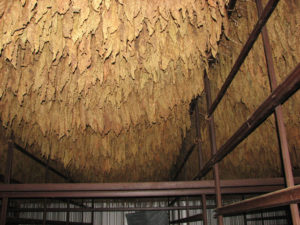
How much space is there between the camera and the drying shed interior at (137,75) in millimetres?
2744

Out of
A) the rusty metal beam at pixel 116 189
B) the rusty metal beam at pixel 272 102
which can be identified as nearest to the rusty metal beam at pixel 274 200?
the rusty metal beam at pixel 272 102

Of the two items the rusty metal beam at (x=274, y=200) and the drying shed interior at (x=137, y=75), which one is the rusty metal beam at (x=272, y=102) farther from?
the rusty metal beam at (x=274, y=200)

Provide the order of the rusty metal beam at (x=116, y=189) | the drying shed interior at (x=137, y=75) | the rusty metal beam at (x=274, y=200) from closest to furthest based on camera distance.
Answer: the rusty metal beam at (x=274, y=200), the drying shed interior at (x=137, y=75), the rusty metal beam at (x=116, y=189)

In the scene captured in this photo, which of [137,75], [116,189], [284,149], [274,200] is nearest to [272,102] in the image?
[284,149]

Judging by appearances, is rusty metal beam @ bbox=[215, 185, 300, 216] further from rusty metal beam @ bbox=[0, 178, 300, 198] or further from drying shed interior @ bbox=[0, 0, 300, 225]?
rusty metal beam @ bbox=[0, 178, 300, 198]

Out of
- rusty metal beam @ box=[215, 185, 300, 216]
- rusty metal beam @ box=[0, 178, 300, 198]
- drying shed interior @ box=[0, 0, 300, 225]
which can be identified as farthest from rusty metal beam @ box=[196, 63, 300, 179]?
rusty metal beam @ box=[0, 178, 300, 198]

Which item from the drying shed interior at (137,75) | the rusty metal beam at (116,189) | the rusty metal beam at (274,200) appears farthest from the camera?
the rusty metal beam at (116,189)

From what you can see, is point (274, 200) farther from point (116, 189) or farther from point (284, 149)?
point (116, 189)

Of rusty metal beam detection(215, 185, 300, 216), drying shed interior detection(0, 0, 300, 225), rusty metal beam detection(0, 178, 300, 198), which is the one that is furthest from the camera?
rusty metal beam detection(0, 178, 300, 198)

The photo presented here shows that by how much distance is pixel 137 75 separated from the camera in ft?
12.2

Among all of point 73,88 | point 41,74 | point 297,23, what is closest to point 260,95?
point 297,23

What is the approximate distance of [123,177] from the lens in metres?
8.04

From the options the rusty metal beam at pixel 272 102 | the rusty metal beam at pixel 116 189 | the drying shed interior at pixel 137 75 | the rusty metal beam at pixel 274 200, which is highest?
the drying shed interior at pixel 137 75

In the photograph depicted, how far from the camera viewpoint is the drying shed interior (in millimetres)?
2744
